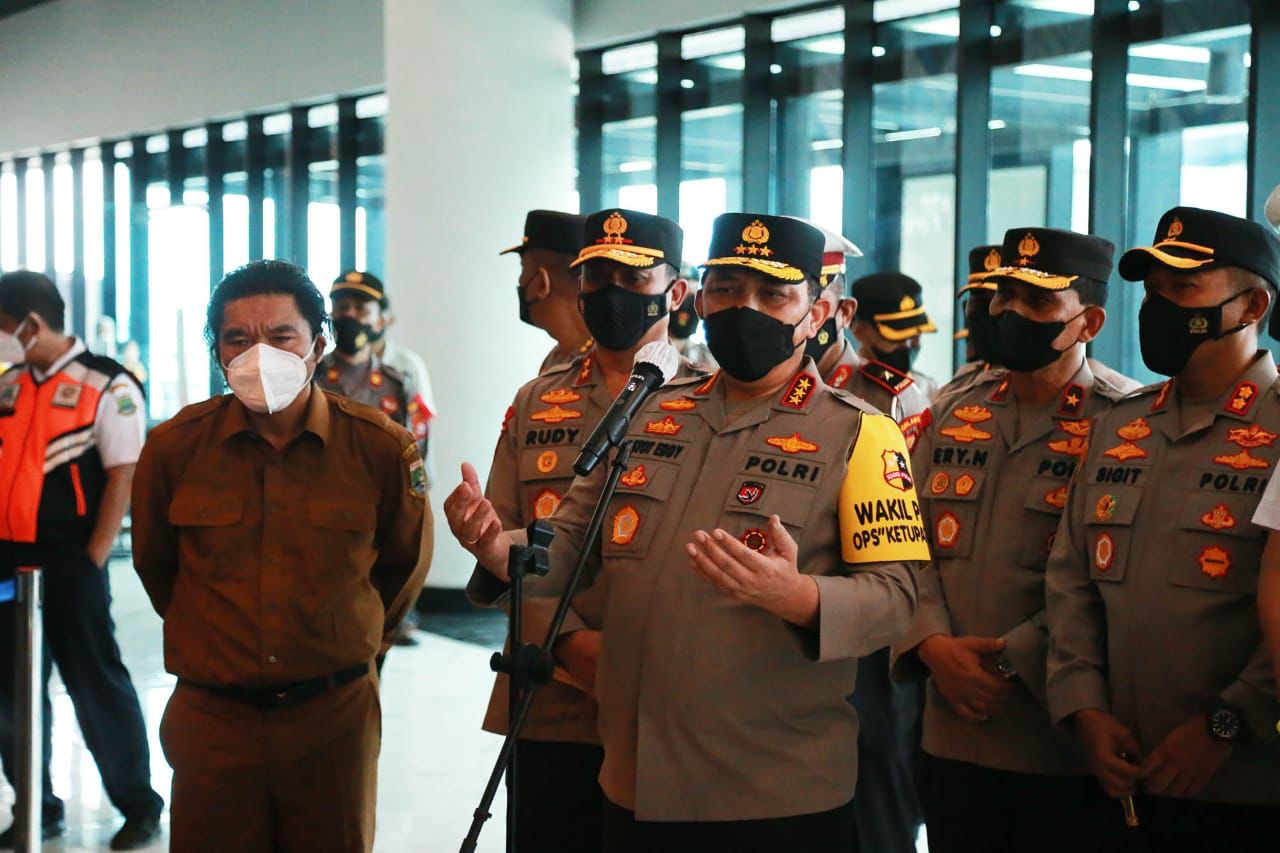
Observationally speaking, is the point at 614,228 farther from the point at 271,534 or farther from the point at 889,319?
the point at 889,319

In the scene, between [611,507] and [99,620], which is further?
[99,620]

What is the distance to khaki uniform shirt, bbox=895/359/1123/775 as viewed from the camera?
290cm

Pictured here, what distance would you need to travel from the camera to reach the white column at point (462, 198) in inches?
338

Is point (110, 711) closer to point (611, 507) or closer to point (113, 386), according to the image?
point (113, 386)

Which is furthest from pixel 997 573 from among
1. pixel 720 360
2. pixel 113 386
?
pixel 113 386

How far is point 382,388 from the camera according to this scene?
708cm

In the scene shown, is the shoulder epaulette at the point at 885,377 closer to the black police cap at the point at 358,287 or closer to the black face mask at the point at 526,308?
the black face mask at the point at 526,308

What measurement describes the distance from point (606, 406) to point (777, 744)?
1034 mm

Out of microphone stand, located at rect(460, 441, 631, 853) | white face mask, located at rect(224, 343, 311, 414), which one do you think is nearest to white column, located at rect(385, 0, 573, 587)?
white face mask, located at rect(224, 343, 311, 414)

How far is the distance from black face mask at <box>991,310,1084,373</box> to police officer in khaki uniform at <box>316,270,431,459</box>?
14.2 ft

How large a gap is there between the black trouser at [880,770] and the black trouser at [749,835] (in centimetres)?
89

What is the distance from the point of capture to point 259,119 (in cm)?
1277

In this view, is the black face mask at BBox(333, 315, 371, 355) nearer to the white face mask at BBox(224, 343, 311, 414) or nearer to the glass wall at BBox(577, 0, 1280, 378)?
the glass wall at BBox(577, 0, 1280, 378)

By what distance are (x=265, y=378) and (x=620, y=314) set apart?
76 cm
